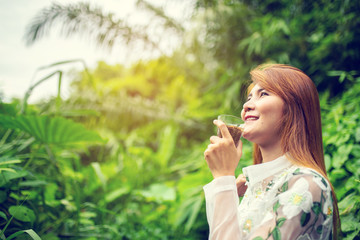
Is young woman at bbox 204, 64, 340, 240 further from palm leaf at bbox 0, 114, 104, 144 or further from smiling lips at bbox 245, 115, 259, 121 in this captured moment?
palm leaf at bbox 0, 114, 104, 144

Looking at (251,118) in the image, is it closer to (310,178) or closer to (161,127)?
(310,178)

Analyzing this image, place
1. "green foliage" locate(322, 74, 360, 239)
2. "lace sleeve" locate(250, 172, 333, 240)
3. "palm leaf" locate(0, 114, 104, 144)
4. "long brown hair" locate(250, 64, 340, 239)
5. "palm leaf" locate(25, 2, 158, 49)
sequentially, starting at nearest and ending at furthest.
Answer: "lace sleeve" locate(250, 172, 333, 240), "long brown hair" locate(250, 64, 340, 239), "green foliage" locate(322, 74, 360, 239), "palm leaf" locate(0, 114, 104, 144), "palm leaf" locate(25, 2, 158, 49)

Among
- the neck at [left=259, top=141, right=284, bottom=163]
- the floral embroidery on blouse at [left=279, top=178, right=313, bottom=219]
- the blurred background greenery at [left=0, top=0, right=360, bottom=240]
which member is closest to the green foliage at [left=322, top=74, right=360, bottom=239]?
the blurred background greenery at [left=0, top=0, right=360, bottom=240]

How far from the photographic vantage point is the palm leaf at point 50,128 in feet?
5.08

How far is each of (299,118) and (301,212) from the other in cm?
35

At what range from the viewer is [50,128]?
1634 mm

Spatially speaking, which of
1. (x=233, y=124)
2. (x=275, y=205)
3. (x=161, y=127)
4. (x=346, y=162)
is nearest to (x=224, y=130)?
(x=233, y=124)

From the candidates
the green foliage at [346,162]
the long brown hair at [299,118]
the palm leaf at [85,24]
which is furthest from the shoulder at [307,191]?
the palm leaf at [85,24]

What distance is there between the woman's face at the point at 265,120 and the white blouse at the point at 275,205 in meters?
0.09

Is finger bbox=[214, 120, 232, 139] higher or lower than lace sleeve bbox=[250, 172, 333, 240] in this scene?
higher

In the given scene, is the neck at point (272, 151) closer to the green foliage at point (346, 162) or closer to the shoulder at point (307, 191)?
the shoulder at point (307, 191)

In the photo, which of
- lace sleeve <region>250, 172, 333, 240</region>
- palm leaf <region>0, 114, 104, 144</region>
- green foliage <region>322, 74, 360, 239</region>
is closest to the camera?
lace sleeve <region>250, 172, 333, 240</region>

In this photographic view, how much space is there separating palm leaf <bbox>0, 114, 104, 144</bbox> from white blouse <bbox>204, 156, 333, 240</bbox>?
3.77 ft

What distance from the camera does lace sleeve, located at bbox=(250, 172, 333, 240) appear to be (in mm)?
692
